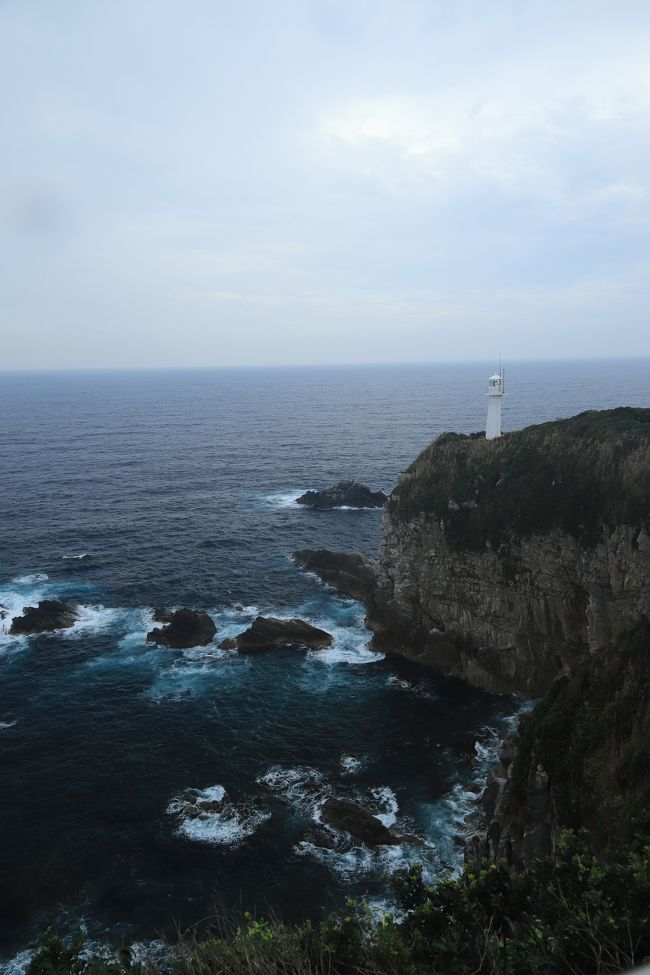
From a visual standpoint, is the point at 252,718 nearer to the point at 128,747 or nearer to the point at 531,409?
the point at 128,747

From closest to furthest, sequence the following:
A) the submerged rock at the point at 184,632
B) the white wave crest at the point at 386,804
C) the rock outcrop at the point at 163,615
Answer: the white wave crest at the point at 386,804, the submerged rock at the point at 184,632, the rock outcrop at the point at 163,615

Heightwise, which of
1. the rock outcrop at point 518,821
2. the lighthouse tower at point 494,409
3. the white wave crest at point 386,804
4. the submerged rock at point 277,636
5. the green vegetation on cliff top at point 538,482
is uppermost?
the lighthouse tower at point 494,409

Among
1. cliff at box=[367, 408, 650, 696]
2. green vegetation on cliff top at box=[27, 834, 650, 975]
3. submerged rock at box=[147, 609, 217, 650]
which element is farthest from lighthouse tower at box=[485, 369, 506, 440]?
green vegetation on cliff top at box=[27, 834, 650, 975]

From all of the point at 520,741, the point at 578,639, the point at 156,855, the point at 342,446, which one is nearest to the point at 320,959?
the point at 520,741

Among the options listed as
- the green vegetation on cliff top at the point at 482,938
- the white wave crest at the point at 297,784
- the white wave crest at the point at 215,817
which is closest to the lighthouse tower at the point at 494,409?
the white wave crest at the point at 297,784

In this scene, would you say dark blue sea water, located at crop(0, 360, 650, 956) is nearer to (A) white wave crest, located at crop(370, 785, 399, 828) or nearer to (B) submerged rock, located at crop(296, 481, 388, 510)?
(A) white wave crest, located at crop(370, 785, 399, 828)

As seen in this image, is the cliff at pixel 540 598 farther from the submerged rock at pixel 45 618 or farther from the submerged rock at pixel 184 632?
the submerged rock at pixel 45 618

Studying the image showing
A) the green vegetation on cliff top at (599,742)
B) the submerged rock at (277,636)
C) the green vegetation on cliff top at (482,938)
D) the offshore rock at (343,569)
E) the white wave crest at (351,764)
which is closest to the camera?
the green vegetation on cliff top at (482,938)
